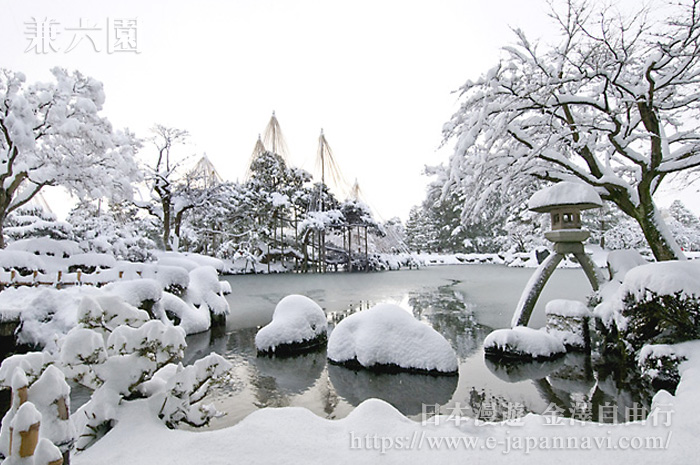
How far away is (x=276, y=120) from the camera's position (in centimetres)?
3388

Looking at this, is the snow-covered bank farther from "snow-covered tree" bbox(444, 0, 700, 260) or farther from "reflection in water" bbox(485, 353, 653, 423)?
"snow-covered tree" bbox(444, 0, 700, 260)

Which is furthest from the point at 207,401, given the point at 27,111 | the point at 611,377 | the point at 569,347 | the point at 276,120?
the point at 276,120

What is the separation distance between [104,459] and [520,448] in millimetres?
2471

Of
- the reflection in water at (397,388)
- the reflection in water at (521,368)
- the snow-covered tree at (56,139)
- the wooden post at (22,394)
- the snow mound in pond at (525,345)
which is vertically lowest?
the reflection in water at (397,388)

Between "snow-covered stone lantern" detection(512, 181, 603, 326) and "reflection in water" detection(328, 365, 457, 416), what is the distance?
231cm

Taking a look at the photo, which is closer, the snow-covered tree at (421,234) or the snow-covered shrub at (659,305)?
the snow-covered shrub at (659,305)

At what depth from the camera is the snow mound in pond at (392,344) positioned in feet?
18.3

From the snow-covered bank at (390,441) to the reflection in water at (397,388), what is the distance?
6.37ft

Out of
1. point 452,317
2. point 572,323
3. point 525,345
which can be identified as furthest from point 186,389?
point 452,317

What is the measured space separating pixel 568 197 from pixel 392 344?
4.22 meters

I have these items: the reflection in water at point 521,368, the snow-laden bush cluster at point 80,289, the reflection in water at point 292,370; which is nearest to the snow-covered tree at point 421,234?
the snow-laden bush cluster at point 80,289

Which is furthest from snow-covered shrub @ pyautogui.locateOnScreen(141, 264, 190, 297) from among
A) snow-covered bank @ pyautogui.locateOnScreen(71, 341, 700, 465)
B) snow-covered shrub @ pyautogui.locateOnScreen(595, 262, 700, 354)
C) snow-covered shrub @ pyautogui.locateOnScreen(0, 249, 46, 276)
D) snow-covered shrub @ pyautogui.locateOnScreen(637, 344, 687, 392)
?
snow-covered shrub @ pyautogui.locateOnScreen(637, 344, 687, 392)

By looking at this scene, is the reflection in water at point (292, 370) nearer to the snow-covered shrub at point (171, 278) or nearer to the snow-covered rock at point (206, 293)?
the snow-covered rock at point (206, 293)

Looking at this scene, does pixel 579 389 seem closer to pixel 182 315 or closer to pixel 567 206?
pixel 567 206
